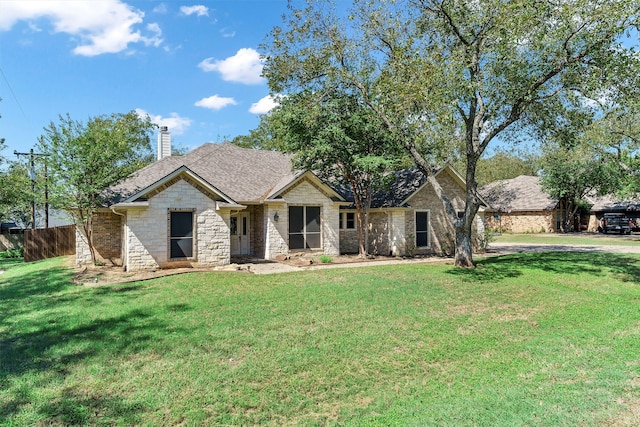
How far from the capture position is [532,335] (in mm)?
7664

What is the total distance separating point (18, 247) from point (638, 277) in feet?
117

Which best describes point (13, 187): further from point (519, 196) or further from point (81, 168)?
point (519, 196)

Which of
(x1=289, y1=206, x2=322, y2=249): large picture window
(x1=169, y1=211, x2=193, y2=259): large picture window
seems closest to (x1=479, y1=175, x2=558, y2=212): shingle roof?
(x1=289, y1=206, x2=322, y2=249): large picture window

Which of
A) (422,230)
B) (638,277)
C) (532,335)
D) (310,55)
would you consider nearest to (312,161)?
(310,55)

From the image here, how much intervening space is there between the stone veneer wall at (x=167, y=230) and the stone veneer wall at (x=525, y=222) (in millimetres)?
32202

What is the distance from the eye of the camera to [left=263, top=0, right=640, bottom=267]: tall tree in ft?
37.3

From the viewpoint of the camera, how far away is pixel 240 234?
18688 millimetres

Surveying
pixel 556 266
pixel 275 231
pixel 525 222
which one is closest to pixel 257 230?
pixel 275 231

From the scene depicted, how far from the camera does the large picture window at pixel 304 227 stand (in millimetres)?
17859

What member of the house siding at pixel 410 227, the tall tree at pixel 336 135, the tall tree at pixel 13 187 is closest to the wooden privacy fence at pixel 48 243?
the tall tree at pixel 13 187

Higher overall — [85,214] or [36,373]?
[85,214]

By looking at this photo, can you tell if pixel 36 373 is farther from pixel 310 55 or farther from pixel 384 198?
pixel 384 198

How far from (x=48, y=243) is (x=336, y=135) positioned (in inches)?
664

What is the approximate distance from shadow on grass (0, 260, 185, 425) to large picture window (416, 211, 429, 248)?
45.8 ft
